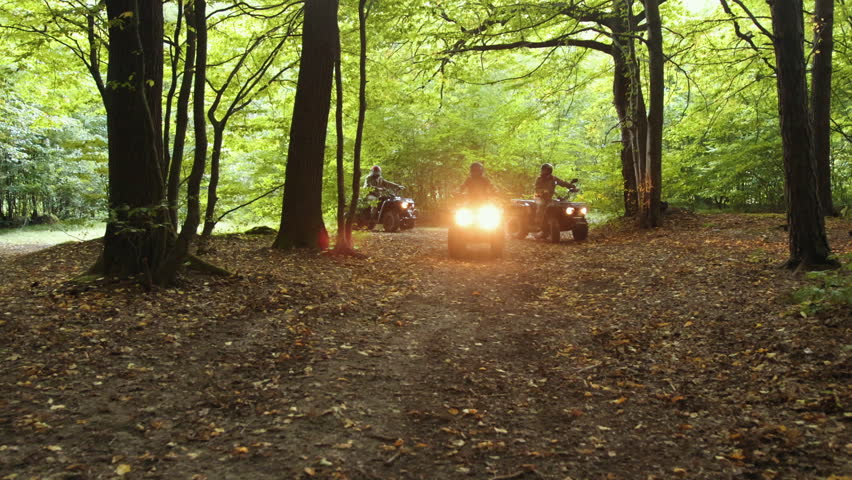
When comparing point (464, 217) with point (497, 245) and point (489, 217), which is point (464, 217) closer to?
point (489, 217)

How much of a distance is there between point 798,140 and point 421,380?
200 inches

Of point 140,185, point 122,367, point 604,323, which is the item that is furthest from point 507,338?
point 140,185

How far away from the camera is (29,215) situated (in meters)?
22.3

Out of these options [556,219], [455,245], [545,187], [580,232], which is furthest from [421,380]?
[580,232]

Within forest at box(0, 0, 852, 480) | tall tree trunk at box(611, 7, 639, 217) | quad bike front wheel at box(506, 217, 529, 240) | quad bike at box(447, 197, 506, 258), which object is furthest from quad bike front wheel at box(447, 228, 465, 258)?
tall tree trunk at box(611, 7, 639, 217)

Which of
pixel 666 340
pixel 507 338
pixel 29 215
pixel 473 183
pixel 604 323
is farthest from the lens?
pixel 29 215

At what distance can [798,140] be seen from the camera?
5707 millimetres

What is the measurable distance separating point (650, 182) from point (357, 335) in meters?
8.72

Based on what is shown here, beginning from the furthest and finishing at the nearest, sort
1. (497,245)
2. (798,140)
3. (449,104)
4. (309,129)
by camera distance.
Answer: (449,104), (497,245), (309,129), (798,140)

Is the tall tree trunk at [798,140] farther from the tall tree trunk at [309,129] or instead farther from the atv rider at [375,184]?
the atv rider at [375,184]

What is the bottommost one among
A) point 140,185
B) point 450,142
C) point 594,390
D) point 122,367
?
point 594,390

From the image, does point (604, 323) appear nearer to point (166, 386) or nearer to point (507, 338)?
point (507, 338)

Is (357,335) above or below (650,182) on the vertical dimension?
below

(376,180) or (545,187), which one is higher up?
(376,180)
